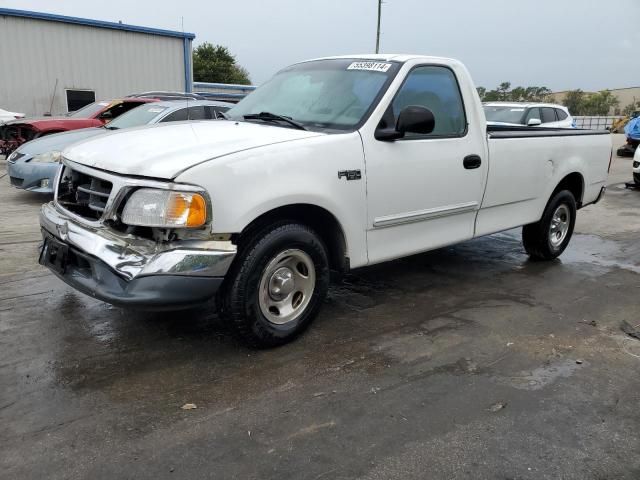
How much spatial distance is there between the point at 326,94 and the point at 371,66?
17.0 inches

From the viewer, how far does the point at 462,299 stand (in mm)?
4895

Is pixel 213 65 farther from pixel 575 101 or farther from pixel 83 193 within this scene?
pixel 83 193

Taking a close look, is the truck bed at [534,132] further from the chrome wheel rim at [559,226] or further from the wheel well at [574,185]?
the chrome wheel rim at [559,226]

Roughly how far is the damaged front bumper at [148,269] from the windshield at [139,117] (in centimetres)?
580

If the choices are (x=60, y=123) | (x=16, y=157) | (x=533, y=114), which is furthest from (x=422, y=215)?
(x=533, y=114)

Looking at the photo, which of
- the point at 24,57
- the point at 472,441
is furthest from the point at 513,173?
the point at 24,57

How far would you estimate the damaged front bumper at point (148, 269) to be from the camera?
3.05m

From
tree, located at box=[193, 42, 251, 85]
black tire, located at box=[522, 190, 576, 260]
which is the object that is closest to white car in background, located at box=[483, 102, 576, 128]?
black tire, located at box=[522, 190, 576, 260]

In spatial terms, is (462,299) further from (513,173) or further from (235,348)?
(235,348)

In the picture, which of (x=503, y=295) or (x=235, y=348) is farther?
(x=503, y=295)

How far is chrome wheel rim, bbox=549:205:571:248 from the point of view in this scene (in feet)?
20.2

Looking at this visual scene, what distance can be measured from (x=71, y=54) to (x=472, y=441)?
23.1m

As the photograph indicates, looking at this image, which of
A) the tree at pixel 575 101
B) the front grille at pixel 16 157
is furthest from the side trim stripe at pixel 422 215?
the tree at pixel 575 101

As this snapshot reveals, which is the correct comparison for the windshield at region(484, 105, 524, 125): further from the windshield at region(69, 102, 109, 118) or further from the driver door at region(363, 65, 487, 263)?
the driver door at region(363, 65, 487, 263)
